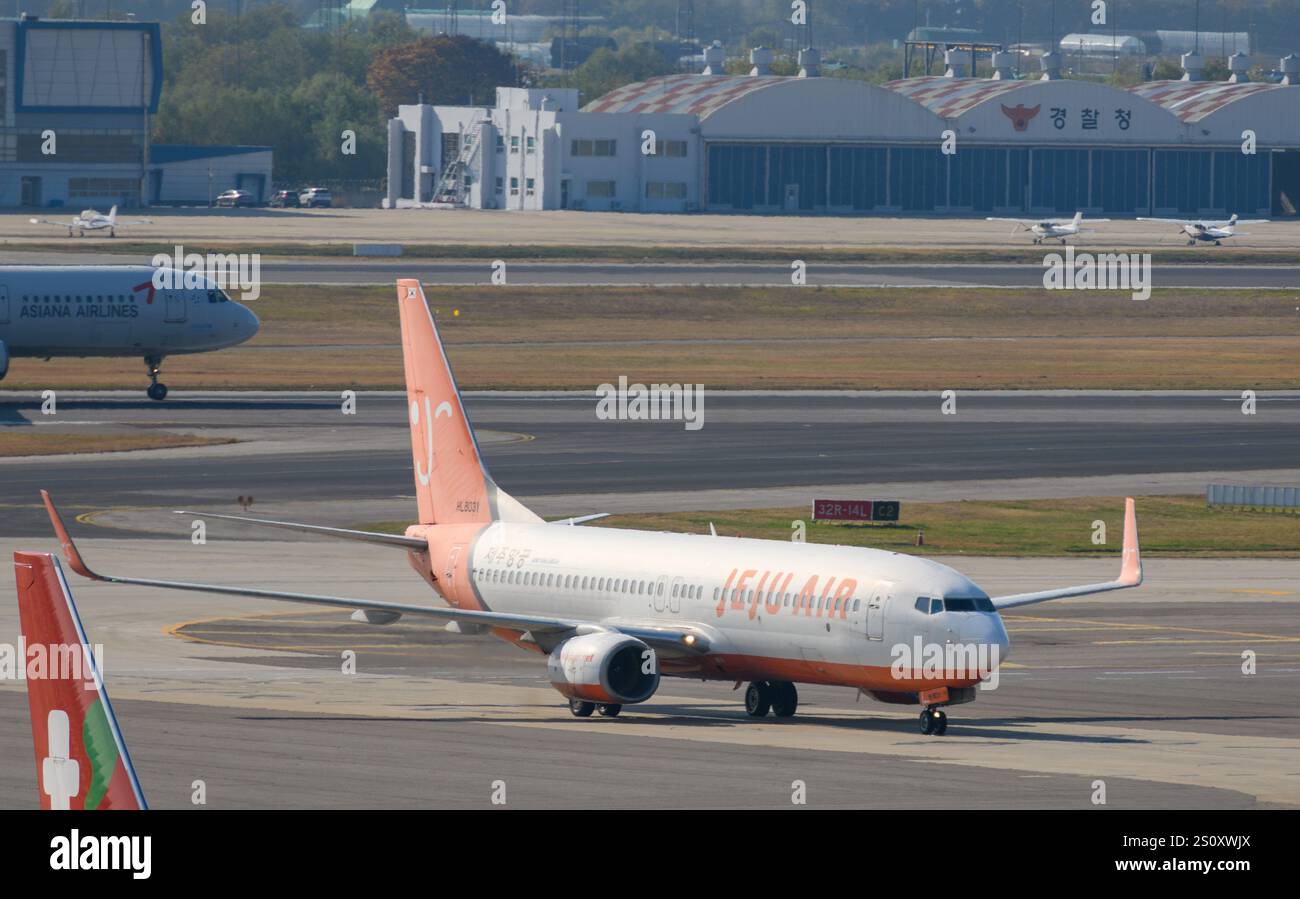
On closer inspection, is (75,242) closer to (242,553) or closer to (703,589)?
(242,553)

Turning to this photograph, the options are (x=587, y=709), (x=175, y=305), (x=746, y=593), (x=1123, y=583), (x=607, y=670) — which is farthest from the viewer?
(x=175, y=305)

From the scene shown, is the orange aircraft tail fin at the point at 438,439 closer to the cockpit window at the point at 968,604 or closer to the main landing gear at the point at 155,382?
the cockpit window at the point at 968,604

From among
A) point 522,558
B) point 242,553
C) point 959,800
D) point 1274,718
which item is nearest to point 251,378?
point 242,553

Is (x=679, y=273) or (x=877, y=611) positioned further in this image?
(x=679, y=273)

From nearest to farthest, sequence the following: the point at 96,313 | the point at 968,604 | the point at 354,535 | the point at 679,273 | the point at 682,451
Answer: the point at 968,604 < the point at 354,535 < the point at 682,451 < the point at 96,313 < the point at 679,273

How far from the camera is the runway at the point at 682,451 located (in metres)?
78.2

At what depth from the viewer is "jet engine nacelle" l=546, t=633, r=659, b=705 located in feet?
136

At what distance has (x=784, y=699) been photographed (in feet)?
142

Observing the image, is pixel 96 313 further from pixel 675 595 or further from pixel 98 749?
pixel 98 749

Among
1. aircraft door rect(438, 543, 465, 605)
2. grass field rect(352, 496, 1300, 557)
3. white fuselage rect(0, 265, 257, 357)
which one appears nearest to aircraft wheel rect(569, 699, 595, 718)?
aircraft door rect(438, 543, 465, 605)

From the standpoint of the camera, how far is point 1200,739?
40.8 m

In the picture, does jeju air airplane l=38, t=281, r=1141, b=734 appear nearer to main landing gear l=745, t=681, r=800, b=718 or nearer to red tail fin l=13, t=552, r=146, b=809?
main landing gear l=745, t=681, r=800, b=718

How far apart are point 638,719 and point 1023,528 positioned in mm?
33116

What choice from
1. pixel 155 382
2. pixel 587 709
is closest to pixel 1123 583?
pixel 587 709
